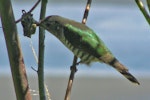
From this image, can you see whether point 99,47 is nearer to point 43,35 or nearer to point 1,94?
point 43,35

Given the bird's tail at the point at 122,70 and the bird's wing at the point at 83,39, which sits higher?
the bird's wing at the point at 83,39

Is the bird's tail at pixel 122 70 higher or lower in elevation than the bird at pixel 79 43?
lower

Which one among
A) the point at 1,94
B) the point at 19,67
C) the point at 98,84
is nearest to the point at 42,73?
the point at 19,67

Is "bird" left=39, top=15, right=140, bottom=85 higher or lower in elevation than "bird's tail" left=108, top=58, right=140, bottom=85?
higher
